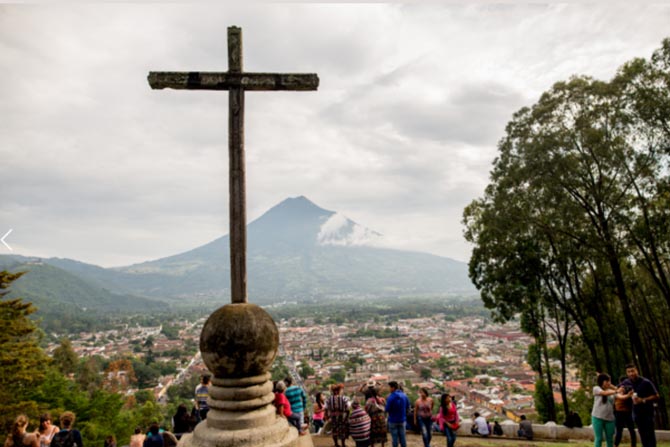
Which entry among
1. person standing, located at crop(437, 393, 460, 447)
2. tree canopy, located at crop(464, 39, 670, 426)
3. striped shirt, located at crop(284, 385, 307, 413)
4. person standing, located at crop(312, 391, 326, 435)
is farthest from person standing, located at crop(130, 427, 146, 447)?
tree canopy, located at crop(464, 39, 670, 426)

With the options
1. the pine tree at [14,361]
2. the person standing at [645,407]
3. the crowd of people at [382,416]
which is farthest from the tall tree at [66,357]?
the person standing at [645,407]

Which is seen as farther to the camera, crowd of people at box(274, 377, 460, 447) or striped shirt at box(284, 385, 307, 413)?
striped shirt at box(284, 385, 307, 413)

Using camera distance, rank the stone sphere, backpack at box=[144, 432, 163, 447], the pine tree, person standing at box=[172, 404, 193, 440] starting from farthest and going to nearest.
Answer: the pine tree → person standing at box=[172, 404, 193, 440] → backpack at box=[144, 432, 163, 447] → the stone sphere

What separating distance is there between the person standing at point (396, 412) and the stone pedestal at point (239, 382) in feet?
7.95

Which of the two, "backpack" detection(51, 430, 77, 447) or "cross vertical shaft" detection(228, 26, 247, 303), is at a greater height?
"cross vertical shaft" detection(228, 26, 247, 303)

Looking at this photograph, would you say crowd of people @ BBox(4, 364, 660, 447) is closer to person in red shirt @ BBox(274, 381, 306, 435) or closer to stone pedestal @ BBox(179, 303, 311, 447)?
person in red shirt @ BBox(274, 381, 306, 435)

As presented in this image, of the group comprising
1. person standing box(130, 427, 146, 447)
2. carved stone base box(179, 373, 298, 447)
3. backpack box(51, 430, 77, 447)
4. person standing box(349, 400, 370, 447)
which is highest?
carved stone base box(179, 373, 298, 447)

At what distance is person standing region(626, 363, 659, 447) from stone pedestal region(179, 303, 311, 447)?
4.67 meters

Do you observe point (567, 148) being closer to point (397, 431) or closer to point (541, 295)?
point (541, 295)

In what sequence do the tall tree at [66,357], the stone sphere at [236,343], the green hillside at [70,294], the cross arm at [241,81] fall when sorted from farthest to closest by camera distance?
the green hillside at [70,294] → the tall tree at [66,357] → the cross arm at [241,81] → the stone sphere at [236,343]

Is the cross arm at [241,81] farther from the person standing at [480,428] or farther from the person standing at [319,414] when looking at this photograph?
the person standing at [480,428]

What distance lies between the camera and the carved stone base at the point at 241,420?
3.28 metres

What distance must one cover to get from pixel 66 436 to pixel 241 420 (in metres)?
3.16

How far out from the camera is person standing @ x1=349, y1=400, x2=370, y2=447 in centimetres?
522
